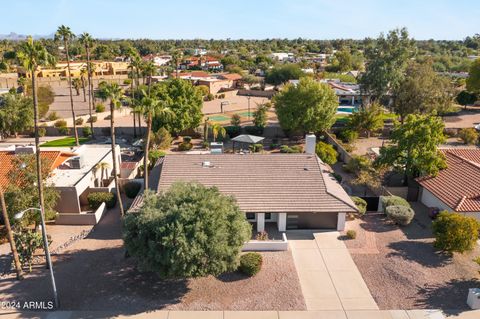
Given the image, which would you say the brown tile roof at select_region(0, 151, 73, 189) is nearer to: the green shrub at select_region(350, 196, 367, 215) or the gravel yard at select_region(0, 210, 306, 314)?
the gravel yard at select_region(0, 210, 306, 314)

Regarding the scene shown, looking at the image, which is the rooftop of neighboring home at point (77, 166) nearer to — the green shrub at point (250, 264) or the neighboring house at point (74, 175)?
the neighboring house at point (74, 175)

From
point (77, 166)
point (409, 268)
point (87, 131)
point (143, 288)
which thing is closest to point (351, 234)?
point (409, 268)

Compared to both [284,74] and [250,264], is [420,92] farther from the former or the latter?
[284,74]

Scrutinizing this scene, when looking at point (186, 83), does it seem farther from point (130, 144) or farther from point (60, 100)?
point (60, 100)

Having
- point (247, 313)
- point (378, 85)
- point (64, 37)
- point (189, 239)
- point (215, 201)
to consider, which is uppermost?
point (64, 37)

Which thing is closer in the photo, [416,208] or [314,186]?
[314,186]

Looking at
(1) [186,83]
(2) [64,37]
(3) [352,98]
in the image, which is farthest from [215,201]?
(3) [352,98]
